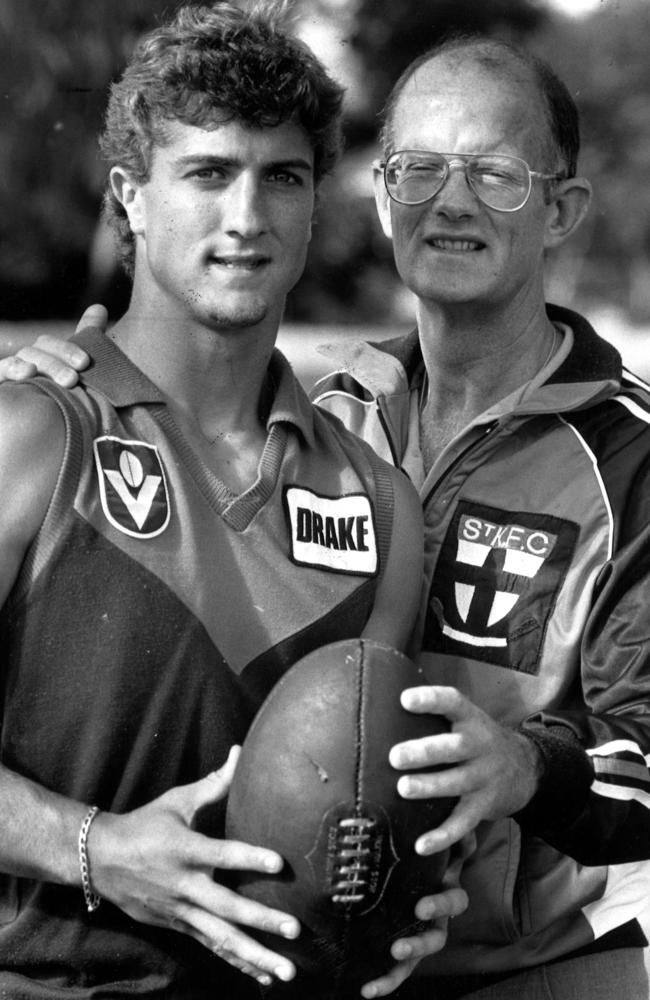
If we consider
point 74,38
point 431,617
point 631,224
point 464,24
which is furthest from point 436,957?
point 631,224

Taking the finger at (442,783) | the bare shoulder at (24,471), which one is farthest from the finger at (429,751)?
the bare shoulder at (24,471)

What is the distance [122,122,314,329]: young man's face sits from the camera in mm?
2752

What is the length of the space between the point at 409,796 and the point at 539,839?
33.5 inches

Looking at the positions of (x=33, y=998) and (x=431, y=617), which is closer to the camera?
(x=33, y=998)

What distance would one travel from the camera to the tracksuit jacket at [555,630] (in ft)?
9.61

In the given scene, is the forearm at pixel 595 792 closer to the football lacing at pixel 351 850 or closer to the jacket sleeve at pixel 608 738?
the jacket sleeve at pixel 608 738

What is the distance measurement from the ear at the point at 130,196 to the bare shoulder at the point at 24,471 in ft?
1.68

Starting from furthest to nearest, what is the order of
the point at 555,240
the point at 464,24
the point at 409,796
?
the point at 464,24 < the point at 555,240 < the point at 409,796

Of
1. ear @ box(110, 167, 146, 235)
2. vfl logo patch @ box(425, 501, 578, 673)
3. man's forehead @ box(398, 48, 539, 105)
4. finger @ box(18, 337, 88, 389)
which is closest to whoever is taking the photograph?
finger @ box(18, 337, 88, 389)

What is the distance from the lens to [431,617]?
3.23 meters

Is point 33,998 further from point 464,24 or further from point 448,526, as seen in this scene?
point 464,24

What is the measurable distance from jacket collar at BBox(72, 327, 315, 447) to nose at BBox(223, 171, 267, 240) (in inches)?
12.6

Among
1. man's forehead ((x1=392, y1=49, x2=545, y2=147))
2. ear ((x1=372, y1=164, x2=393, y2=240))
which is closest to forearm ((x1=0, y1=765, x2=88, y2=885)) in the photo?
ear ((x1=372, y1=164, x2=393, y2=240))

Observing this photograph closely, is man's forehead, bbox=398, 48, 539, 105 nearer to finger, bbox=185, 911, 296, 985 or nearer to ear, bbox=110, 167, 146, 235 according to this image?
ear, bbox=110, 167, 146, 235
